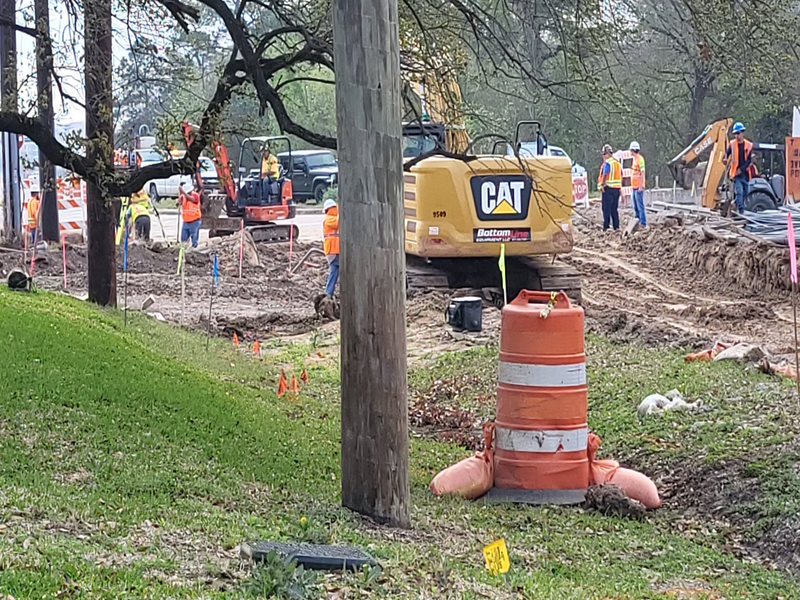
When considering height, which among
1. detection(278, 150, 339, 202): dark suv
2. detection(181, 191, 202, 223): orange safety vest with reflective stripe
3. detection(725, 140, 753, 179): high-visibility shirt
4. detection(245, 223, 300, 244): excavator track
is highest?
detection(278, 150, 339, 202): dark suv

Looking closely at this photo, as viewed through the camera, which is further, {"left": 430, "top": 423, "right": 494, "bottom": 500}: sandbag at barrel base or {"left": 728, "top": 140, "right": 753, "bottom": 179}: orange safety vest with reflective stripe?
{"left": 728, "top": 140, "right": 753, "bottom": 179}: orange safety vest with reflective stripe

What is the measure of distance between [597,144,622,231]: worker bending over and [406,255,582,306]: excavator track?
888 cm

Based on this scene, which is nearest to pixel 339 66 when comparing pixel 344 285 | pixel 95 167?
pixel 344 285

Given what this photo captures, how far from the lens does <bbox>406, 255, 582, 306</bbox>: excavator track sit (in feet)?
59.4

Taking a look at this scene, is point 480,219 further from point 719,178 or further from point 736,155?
point 719,178

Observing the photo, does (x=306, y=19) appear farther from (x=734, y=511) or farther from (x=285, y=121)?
(x=734, y=511)

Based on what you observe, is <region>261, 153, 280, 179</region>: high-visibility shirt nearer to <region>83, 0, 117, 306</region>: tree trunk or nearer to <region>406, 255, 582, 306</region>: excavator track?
<region>406, 255, 582, 306</region>: excavator track

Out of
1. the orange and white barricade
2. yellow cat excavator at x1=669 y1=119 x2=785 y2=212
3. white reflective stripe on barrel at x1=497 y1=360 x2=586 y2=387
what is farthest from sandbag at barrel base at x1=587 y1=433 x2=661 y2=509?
the orange and white barricade

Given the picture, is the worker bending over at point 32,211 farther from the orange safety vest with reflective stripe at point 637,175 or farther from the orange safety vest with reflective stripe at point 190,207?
the orange safety vest with reflective stripe at point 637,175

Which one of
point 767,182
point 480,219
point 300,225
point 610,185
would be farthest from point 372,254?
point 300,225

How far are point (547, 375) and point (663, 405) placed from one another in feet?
8.40

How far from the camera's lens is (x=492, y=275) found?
18891 millimetres

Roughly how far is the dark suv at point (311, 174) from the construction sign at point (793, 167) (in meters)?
21.6

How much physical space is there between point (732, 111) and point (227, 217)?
2263 centimetres
